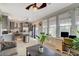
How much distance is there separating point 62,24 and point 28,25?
28.2 inches

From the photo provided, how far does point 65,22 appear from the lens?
8.54 ft

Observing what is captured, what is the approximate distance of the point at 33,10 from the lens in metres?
2.61

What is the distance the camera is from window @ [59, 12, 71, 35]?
2.55m

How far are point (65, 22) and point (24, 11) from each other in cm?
87

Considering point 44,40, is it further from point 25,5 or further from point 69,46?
point 25,5

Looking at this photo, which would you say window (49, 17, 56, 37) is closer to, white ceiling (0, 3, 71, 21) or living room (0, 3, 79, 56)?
living room (0, 3, 79, 56)

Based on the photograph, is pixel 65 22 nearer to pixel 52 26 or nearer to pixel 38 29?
pixel 52 26

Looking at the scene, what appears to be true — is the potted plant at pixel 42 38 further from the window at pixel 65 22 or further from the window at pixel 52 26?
the window at pixel 65 22

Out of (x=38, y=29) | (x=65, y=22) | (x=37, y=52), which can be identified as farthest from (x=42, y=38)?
(x=65, y=22)

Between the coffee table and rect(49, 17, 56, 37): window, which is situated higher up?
rect(49, 17, 56, 37): window

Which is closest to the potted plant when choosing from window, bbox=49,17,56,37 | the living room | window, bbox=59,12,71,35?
the living room

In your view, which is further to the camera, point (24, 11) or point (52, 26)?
point (52, 26)

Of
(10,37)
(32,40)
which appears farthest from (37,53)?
(10,37)

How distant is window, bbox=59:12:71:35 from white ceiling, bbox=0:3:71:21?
18cm
